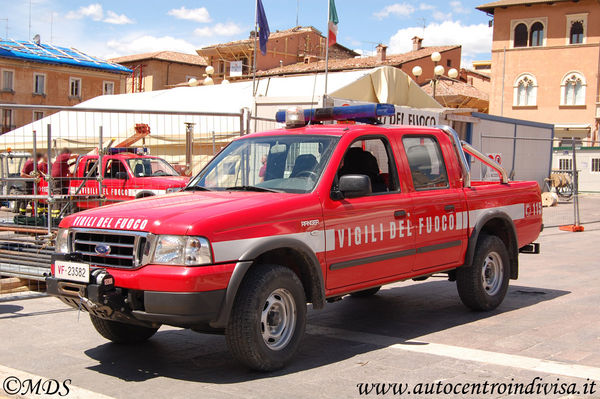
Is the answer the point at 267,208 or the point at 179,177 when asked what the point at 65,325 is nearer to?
the point at 267,208

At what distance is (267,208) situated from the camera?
16.9ft

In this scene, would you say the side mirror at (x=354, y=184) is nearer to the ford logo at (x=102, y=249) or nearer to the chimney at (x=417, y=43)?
the ford logo at (x=102, y=249)

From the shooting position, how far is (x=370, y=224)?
5914 mm

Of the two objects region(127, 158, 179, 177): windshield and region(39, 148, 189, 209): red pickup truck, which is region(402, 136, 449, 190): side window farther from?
region(127, 158, 179, 177): windshield

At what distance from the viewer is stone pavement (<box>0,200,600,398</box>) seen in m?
4.89

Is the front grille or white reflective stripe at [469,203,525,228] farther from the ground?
white reflective stripe at [469,203,525,228]

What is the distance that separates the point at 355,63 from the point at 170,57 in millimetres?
26014

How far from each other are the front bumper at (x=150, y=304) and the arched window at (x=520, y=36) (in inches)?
2166

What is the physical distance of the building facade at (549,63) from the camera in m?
51.5

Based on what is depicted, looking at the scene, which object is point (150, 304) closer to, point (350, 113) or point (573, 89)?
point (350, 113)

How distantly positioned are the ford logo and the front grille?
2 centimetres

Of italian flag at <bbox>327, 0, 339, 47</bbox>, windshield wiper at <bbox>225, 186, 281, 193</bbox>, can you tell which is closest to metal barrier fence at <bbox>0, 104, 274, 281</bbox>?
windshield wiper at <bbox>225, 186, 281, 193</bbox>

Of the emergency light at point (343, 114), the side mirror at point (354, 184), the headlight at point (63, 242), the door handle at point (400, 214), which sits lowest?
the headlight at point (63, 242)

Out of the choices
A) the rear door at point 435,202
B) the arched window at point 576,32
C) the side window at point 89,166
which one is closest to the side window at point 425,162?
the rear door at point 435,202
